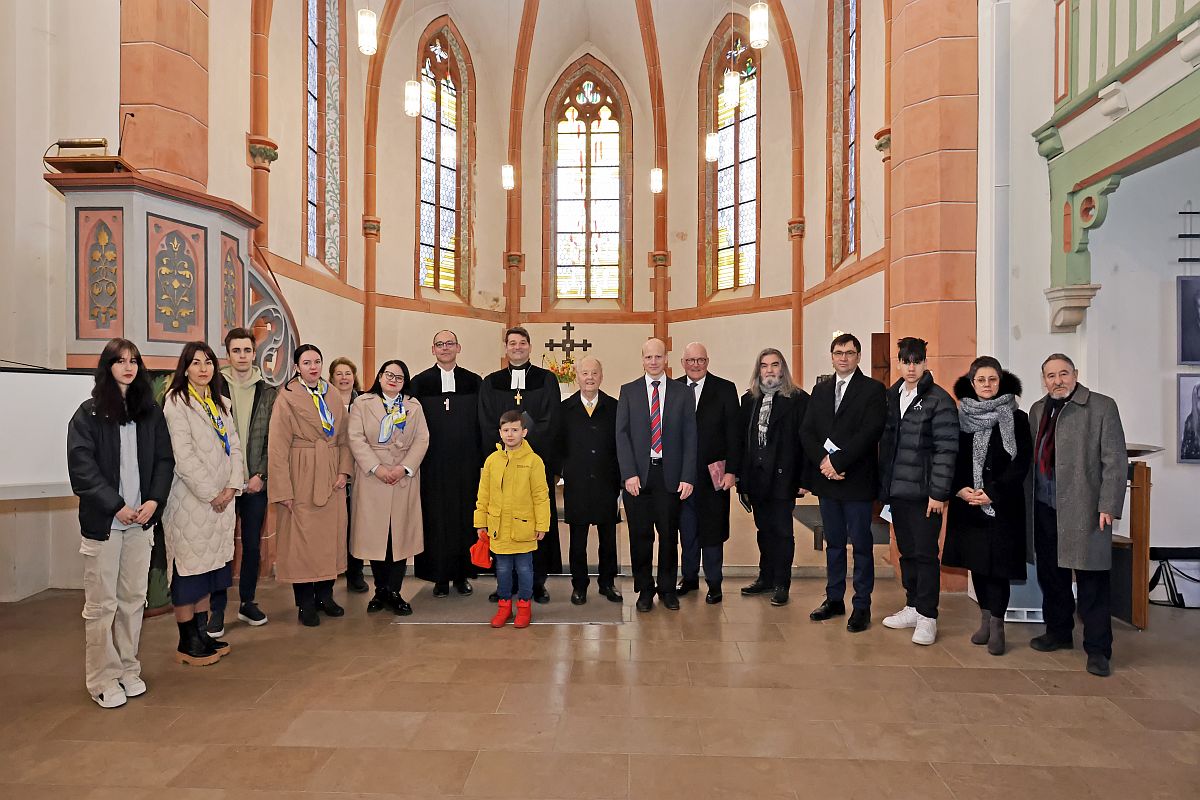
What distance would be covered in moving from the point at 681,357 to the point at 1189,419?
11.8 ft

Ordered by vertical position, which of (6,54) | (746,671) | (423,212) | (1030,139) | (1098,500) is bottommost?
(746,671)

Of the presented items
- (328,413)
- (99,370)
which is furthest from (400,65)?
(99,370)

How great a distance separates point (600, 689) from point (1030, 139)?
180 inches

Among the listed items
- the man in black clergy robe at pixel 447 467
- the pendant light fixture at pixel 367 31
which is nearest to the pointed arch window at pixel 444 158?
the pendant light fixture at pixel 367 31

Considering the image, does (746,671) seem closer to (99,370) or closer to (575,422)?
(575,422)

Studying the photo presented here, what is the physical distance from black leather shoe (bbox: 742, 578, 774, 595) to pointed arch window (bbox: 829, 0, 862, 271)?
5.68 m

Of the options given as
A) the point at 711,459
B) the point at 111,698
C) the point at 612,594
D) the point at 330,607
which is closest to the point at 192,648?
the point at 111,698

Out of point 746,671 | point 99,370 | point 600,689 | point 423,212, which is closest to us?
point 99,370

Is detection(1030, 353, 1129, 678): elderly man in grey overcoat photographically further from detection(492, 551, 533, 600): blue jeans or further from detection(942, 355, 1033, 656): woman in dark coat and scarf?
detection(492, 551, 533, 600): blue jeans

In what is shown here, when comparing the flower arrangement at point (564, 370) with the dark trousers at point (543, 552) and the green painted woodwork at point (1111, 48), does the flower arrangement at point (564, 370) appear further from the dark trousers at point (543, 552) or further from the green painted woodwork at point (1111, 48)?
the green painted woodwork at point (1111, 48)

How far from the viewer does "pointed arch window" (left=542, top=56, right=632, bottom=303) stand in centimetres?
1369

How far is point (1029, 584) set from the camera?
4.45 metres

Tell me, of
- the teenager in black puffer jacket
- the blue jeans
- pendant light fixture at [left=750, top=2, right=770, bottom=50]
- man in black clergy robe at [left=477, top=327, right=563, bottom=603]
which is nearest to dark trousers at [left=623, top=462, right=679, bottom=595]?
man in black clergy robe at [left=477, top=327, right=563, bottom=603]

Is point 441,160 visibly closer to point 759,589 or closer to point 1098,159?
point 759,589
